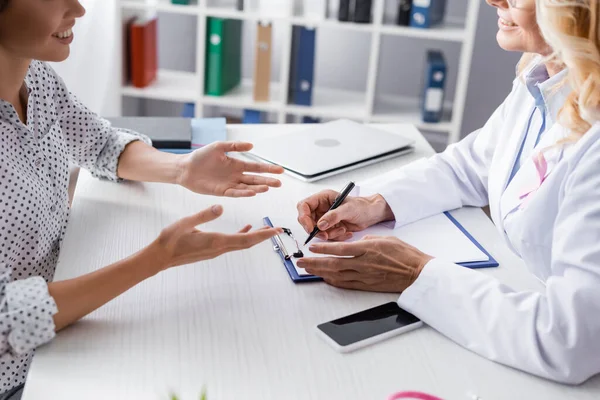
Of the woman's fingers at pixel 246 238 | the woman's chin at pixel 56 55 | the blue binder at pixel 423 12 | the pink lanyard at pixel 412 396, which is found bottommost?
the pink lanyard at pixel 412 396

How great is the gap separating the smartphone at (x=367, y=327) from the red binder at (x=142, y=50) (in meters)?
2.26

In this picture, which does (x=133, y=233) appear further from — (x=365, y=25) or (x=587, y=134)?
(x=365, y=25)

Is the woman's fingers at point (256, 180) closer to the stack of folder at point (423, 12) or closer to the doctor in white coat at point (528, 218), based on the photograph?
the doctor in white coat at point (528, 218)

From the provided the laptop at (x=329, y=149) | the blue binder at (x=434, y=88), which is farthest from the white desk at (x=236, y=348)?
the blue binder at (x=434, y=88)

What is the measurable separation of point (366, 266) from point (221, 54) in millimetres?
2048

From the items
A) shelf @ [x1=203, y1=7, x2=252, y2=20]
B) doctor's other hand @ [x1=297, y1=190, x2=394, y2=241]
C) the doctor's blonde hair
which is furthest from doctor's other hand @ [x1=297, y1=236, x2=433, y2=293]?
shelf @ [x1=203, y1=7, x2=252, y2=20]

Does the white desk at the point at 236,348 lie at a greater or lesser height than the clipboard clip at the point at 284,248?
lesser

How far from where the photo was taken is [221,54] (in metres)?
2.99

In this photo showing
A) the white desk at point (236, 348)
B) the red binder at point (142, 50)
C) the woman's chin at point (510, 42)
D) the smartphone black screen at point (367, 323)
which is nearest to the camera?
the white desk at point (236, 348)

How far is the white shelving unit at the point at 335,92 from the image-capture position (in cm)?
283

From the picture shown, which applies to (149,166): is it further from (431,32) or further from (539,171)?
(431,32)

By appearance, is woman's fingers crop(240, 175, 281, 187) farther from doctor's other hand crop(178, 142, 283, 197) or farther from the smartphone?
the smartphone

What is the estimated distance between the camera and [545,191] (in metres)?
1.12

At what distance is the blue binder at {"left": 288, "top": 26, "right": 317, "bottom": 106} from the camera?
2928 mm
